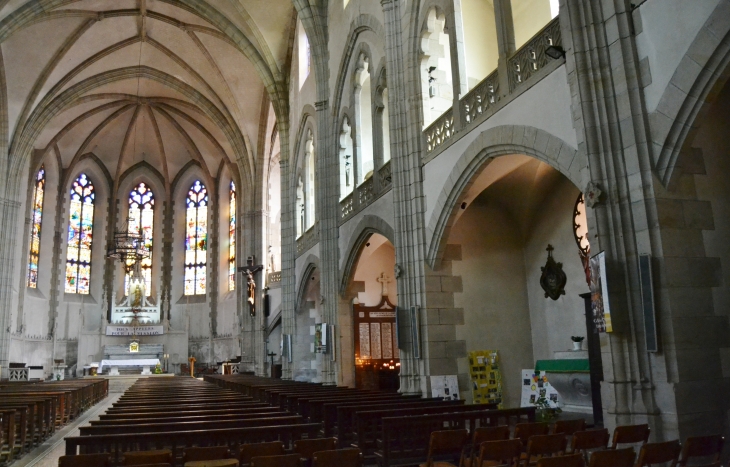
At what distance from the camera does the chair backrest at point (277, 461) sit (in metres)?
4.26

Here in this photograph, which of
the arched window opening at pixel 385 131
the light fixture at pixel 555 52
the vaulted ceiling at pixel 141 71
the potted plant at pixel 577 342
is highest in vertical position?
the vaulted ceiling at pixel 141 71

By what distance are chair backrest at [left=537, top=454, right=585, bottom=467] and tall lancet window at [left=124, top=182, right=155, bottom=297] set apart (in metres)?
33.6

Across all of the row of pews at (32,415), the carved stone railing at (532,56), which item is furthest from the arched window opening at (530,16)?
the row of pews at (32,415)

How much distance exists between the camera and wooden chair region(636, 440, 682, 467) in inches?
187

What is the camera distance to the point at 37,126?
2614cm

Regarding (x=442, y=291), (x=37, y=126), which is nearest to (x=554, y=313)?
(x=442, y=291)

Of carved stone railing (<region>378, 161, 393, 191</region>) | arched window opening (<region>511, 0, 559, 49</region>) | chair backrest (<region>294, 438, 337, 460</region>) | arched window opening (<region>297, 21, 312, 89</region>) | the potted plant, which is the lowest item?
A: chair backrest (<region>294, 438, 337, 460</region>)

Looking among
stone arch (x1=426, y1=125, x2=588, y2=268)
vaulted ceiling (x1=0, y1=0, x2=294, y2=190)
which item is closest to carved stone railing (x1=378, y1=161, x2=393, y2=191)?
stone arch (x1=426, y1=125, x2=588, y2=268)

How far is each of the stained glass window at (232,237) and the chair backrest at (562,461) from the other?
30.2 m

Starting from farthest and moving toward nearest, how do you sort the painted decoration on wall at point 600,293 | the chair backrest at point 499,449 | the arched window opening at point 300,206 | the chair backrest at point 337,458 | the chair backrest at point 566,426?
the arched window opening at point 300,206 → the painted decoration on wall at point 600,293 → the chair backrest at point 566,426 → the chair backrest at point 499,449 → the chair backrest at point 337,458

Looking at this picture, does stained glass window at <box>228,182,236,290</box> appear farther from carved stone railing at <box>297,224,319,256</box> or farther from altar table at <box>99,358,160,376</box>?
carved stone railing at <box>297,224,319,256</box>

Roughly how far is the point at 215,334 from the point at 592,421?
26.2 m

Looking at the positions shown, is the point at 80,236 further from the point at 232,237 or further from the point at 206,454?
the point at 206,454

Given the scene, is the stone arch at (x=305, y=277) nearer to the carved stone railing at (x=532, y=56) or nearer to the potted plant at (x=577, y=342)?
the potted plant at (x=577, y=342)
